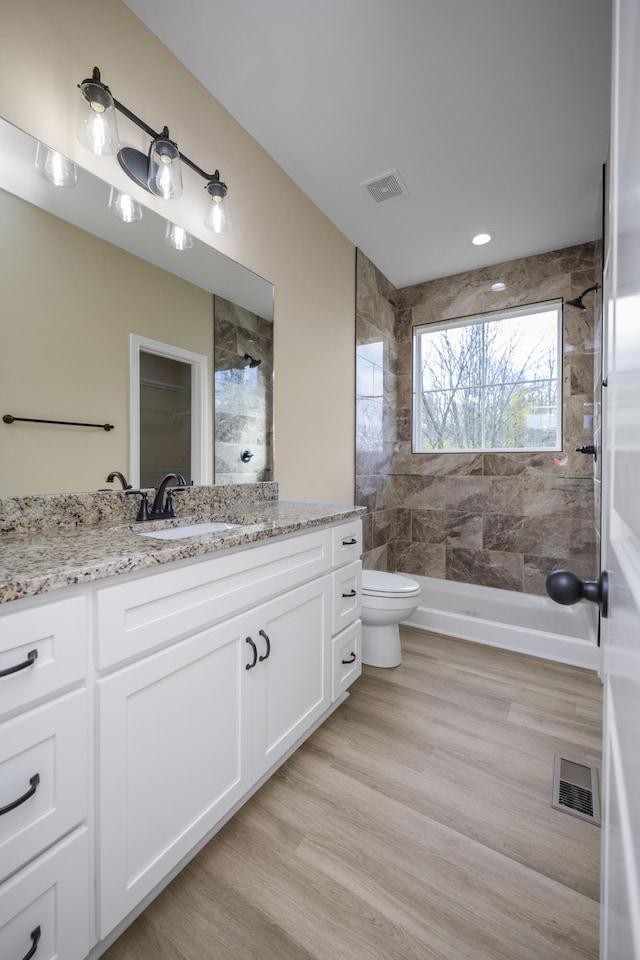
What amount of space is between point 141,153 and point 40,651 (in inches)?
66.9

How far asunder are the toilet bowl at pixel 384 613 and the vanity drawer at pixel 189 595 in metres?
0.83

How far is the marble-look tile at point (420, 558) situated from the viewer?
345 cm

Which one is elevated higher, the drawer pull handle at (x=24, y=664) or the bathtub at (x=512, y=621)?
the drawer pull handle at (x=24, y=664)

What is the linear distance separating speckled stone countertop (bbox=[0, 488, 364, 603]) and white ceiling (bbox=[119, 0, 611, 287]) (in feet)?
5.87

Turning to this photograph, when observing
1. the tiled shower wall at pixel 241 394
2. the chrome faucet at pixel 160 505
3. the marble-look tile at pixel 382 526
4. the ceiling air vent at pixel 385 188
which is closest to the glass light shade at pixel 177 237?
the tiled shower wall at pixel 241 394

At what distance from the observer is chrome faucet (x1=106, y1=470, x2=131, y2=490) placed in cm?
144

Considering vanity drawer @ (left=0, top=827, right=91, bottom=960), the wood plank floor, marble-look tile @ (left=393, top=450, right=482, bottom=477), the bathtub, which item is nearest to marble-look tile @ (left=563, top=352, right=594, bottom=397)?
marble-look tile @ (left=393, top=450, right=482, bottom=477)

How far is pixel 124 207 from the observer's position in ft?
4.78

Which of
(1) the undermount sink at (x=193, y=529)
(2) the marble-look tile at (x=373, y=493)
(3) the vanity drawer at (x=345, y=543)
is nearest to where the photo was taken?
(1) the undermount sink at (x=193, y=529)

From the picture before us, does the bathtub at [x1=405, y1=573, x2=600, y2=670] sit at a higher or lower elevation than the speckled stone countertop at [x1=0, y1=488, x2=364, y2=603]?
lower

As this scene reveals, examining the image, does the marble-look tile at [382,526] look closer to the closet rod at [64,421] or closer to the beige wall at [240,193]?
the beige wall at [240,193]

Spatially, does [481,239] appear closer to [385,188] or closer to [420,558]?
[385,188]

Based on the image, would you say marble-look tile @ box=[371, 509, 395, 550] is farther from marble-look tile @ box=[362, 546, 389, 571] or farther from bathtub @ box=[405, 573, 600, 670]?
bathtub @ box=[405, 573, 600, 670]

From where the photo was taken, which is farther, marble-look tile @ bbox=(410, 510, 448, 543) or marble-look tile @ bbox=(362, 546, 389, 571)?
marble-look tile @ bbox=(410, 510, 448, 543)
